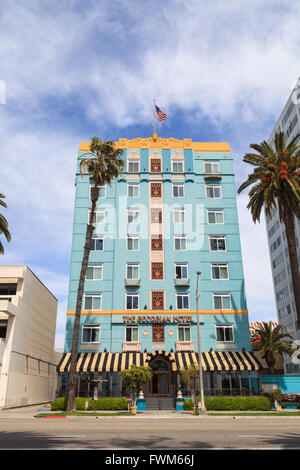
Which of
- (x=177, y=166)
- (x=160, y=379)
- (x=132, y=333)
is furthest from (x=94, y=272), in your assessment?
(x=177, y=166)

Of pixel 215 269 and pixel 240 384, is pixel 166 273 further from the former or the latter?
pixel 240 384

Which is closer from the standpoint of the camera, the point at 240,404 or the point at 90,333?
the point at 240,404

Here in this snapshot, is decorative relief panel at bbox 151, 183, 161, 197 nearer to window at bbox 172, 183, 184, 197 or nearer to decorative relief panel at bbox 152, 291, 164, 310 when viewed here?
window at bbox 172, 183, 184, 197

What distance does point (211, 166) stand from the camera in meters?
51.0

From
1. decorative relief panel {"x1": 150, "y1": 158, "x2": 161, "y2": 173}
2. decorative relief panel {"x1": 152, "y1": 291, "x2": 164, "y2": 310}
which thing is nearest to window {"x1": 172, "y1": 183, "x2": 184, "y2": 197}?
decorative relief panel {"x1": 150, "y1": 158, "x2": 161, "y2": 173}

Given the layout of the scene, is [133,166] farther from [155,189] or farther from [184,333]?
[184,333]

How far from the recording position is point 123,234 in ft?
154

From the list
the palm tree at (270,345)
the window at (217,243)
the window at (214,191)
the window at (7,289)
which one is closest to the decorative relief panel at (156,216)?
the window at (217,243)

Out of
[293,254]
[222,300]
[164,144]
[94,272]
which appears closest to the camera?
[293,254]

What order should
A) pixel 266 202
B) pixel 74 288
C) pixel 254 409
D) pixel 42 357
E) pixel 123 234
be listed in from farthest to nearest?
1. pixel 42 357
2. pixel 123 234
3. pixel 74 288
4. pixel 266 202
5. pixel 254 409

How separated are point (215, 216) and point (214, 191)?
3603mm

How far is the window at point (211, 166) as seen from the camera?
50.7 metres
